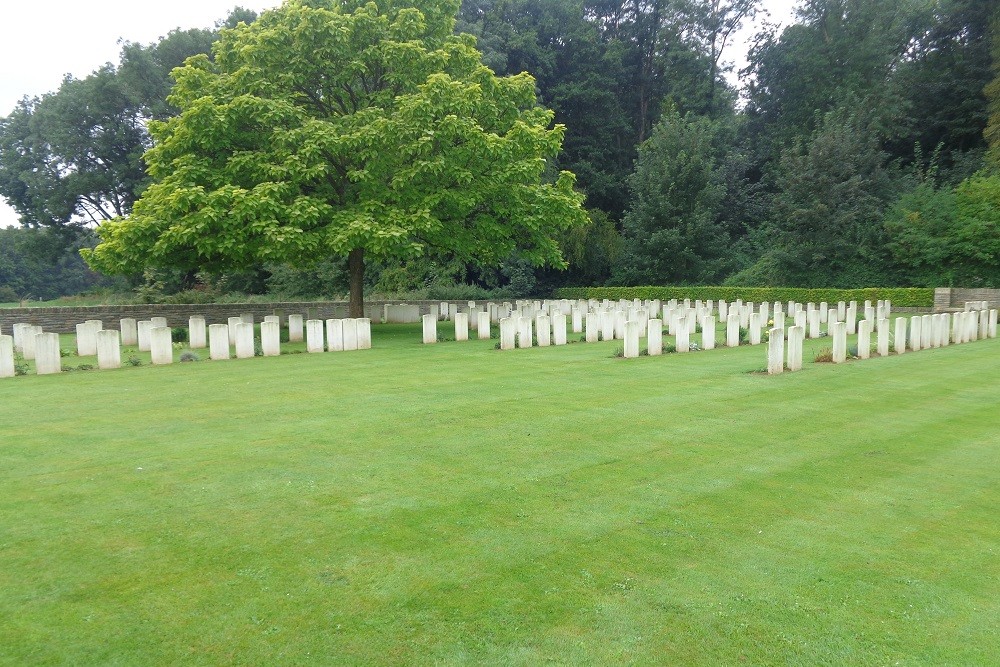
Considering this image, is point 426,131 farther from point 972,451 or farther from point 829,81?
point 829,81

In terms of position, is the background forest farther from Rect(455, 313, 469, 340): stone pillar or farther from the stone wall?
Rect(455, 313, 469, 340): stone pillar

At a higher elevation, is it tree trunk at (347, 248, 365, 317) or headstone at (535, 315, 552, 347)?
tree trunk at (347, 248, 365, 317)

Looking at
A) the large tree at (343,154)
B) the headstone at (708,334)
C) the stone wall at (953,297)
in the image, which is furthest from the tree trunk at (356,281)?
the stone wall at (953,297)

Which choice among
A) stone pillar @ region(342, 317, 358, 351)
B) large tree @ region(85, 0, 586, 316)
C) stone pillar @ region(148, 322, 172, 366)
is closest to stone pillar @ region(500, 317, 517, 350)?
stone pillar @ region(342, 317, 358, 351)

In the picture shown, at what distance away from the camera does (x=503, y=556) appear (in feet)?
12.8

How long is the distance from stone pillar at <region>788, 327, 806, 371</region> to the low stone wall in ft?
51.6

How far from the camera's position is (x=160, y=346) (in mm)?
12492

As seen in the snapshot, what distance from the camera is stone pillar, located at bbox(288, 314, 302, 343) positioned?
1711cm

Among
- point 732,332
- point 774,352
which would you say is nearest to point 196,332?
point 732,332

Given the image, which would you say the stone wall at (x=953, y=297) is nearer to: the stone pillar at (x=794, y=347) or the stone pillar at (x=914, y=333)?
the stone pillar at (x=914, y=333)

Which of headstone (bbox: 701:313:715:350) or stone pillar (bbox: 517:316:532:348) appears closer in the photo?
headstone (bbox: 701:313:715:350)

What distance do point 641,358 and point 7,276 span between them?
202 feet

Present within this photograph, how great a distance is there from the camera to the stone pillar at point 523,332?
15.4m

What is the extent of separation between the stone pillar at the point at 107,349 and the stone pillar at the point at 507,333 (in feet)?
23.0
